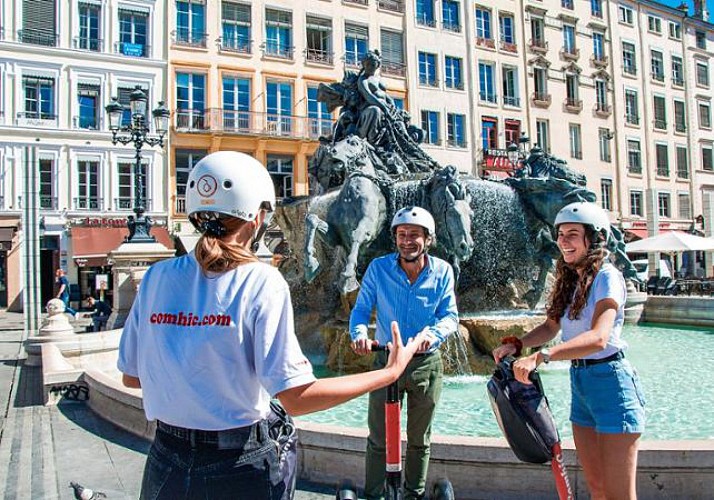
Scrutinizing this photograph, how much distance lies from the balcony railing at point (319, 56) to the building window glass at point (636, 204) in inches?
828

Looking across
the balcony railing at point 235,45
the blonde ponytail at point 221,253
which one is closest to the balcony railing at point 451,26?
the balcony railing at point 235,45

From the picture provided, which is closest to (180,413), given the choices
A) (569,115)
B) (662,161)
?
(569,115)

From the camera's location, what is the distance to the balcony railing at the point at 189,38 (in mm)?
27452

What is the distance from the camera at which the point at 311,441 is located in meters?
3.64

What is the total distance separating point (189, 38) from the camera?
27703mm

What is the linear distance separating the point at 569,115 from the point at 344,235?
3256 cm

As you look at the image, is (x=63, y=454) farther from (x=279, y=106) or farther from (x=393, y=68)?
(x=393, y=68)

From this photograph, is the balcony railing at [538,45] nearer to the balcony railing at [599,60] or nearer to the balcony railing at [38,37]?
the balcony railing at [599,60]

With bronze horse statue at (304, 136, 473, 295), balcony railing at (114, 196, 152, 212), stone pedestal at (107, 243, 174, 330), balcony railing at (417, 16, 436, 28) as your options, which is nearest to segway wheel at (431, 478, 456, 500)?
bronze horse statue at (304, 136, 473, 295)

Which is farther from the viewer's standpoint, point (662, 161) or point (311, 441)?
point (662, 161)

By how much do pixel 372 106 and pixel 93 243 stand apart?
695 inches

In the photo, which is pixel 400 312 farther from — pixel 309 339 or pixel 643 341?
pixel 643 341

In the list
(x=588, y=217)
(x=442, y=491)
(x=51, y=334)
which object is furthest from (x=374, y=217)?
(x=442, y=491)

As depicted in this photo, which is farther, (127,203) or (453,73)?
(453,73)
